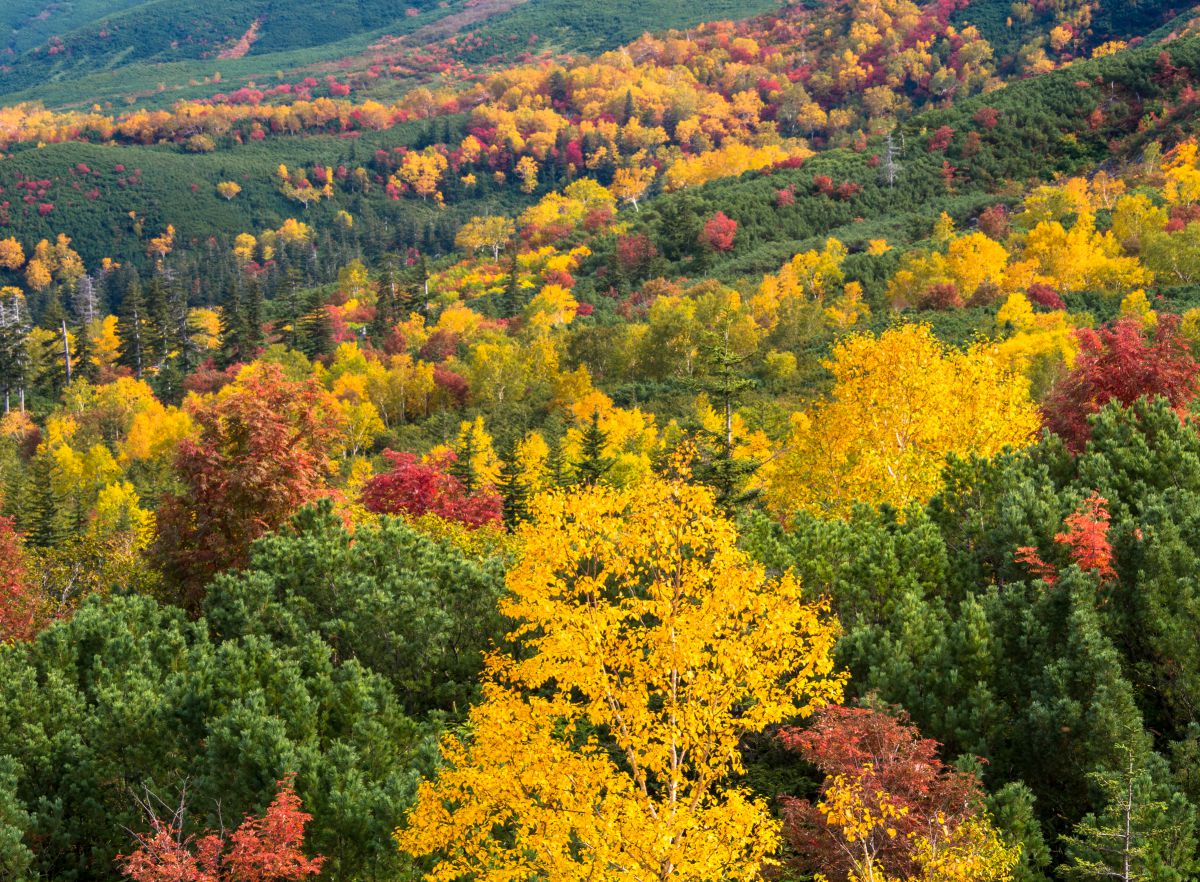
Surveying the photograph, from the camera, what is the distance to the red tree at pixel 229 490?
27.4 m

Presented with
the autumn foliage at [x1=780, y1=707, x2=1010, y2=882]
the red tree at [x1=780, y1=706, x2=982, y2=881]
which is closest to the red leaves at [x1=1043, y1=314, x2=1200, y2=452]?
the red tree at [x1=780, y1=706, x2=982, y2=881]

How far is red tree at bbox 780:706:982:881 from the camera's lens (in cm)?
1385

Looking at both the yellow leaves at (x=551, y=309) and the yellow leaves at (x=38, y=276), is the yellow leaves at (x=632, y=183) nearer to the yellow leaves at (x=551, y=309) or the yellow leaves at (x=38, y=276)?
the yellow leaves at (x=551, y=309)

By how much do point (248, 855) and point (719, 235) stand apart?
102280 millimetres

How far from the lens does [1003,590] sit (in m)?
20.6

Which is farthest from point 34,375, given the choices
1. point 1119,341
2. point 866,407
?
point 1119,341

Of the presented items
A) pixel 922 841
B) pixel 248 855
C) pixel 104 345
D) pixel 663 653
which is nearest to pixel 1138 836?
pixel 922 841

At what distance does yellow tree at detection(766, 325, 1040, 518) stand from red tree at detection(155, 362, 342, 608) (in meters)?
15.5

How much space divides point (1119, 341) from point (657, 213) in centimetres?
9811

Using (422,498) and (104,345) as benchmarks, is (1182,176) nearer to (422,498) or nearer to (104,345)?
(422,498)

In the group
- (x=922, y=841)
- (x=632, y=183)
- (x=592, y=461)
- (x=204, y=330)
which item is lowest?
(x=632, y=183)

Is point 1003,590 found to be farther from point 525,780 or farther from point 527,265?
point 527,265

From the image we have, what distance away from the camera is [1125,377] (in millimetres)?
28734

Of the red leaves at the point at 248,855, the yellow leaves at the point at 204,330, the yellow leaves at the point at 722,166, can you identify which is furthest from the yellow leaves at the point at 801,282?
the red leaves at the point at 248,855
